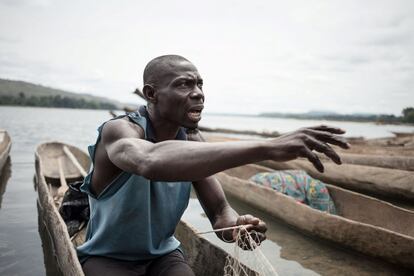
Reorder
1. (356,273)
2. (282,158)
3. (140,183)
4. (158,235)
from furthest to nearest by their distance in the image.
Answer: (356,273) → (158,235) → (140,183) → (282,158)

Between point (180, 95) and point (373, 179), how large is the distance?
5.68m

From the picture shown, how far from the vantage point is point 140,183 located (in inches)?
65.9

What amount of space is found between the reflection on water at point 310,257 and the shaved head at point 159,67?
279 centimetres

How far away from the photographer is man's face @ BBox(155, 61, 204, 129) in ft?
5.48

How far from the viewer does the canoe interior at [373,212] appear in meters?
4.05

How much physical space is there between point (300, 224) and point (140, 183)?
3209 mm

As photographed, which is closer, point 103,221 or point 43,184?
point 103,221

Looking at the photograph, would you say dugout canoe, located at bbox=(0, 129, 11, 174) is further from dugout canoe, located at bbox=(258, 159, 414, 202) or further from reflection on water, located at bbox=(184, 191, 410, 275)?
dugout canoe, located at bbox=(258, 159, 414, 202)

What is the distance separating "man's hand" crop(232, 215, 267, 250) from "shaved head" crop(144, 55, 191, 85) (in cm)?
94

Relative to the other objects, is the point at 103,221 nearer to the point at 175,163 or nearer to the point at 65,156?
the point at 175,163

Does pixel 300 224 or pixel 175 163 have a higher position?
pixel 175 163

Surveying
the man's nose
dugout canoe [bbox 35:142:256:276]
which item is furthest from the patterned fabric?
the man's nose

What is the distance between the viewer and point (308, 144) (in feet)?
3.58

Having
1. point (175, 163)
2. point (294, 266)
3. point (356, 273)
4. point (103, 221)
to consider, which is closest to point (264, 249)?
point (294, 266)
